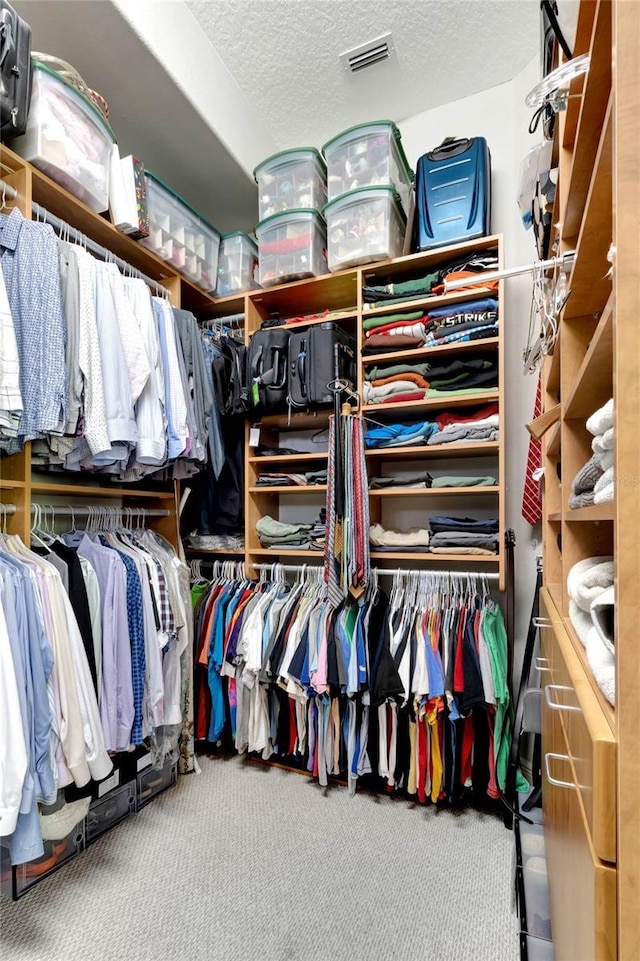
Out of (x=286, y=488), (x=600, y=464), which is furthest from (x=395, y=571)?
(x=600, y=464)

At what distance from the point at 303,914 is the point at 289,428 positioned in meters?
2.11

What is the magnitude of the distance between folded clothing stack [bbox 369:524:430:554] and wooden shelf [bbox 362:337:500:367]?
2.68ft

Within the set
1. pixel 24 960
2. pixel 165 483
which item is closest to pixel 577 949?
pixel 24 960

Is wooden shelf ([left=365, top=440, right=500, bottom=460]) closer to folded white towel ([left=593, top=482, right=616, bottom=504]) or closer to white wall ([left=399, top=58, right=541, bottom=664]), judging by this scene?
white wall ([left=399, top=58, right=541, bottom=664])

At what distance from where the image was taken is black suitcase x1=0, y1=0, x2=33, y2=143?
1.43 metres

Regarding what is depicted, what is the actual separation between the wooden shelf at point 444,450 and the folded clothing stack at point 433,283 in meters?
0.69

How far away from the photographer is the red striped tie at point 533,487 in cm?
202

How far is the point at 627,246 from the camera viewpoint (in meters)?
0.48

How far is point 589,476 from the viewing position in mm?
775

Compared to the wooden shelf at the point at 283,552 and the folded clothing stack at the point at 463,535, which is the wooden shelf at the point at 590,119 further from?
the wooden shelf at the point at 283,552

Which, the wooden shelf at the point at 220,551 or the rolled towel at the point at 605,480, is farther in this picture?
the wooden shelf at the point at 220,551

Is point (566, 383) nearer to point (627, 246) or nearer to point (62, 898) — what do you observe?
point (627, 246)

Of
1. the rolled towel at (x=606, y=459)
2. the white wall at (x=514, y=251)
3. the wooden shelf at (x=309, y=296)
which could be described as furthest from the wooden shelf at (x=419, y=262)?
the rolled towel at (x=606, y=459)

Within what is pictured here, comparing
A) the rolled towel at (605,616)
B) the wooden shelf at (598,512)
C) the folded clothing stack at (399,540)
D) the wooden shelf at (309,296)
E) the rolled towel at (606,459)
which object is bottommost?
the folded clothing stack at (399,540)
